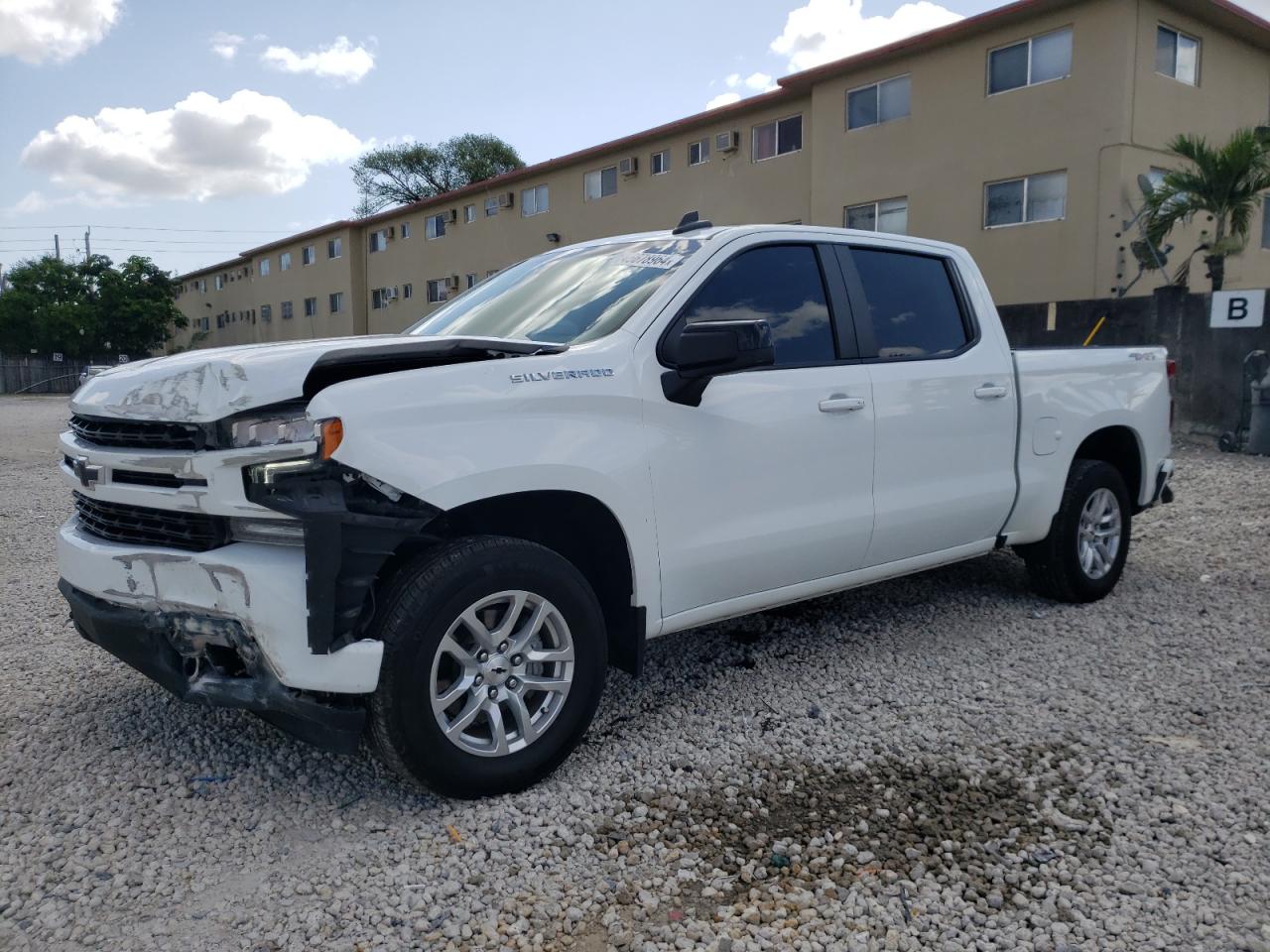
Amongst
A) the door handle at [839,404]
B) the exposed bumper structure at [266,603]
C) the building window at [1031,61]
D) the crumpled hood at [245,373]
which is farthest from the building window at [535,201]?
the exposed bumper structure at [266,603]

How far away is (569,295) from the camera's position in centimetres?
402

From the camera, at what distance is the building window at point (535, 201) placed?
1208 inches

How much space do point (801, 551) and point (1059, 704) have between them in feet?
4.08

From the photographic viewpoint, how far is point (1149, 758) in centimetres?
353

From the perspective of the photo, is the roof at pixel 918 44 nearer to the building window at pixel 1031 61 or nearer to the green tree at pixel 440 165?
the building window at pixel 1031 61

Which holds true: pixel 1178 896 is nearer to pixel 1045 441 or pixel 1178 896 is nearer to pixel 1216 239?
pixel 1045 441

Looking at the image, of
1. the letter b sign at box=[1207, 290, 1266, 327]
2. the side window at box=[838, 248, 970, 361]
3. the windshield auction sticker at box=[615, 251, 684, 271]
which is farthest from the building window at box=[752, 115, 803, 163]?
the windshield auction sticker at box=[615, 251, 684, 271]

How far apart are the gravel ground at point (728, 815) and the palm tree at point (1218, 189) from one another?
1349cm

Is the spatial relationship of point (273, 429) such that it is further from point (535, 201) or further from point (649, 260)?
point (535, 201)

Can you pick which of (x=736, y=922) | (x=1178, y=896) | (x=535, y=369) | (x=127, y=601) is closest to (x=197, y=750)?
(x=127, y=601)

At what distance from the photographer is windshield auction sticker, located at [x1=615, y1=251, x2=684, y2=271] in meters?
3.87

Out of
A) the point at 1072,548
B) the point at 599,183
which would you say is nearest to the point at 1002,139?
the point at 599,183

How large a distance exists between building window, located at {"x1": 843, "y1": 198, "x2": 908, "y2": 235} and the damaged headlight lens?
1893 cm

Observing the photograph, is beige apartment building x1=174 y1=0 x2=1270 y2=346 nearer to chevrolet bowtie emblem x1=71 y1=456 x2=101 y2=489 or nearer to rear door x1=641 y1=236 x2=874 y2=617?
rear door x1=641 y1=236 x2=874 y2=617
